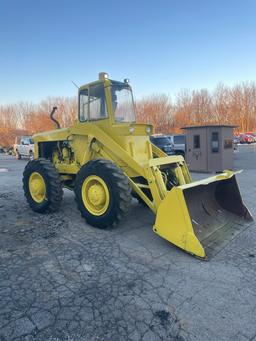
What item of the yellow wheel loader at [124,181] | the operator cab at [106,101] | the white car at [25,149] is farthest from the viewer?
the white car at [25,149]

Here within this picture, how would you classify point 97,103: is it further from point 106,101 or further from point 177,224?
point 177,224

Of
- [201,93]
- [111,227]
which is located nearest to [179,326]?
[111,227]

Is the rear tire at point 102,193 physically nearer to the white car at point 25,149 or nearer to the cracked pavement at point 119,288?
the cracked pavement at point 119,288

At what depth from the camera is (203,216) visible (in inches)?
184

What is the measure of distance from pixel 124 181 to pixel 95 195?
70cm

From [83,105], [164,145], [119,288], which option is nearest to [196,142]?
[164,145]

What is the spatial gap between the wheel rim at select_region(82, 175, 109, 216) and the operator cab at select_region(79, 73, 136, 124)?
128cm

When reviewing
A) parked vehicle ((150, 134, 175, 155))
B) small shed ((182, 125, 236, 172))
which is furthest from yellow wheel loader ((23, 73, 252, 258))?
parked vehicle ((150, 134, 175, 155))

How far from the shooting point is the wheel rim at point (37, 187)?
6.11m

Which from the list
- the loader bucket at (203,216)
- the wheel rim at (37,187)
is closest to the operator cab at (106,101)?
the wheel rim at (37,187)

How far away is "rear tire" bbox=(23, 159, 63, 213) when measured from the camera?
5.77 meters

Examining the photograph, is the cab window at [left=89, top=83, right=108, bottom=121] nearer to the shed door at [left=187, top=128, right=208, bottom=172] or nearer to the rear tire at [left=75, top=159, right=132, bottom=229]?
the rear tire at [left=75, top=159, right=132, bottom=229]

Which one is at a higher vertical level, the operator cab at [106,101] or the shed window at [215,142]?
the operator cab at [106,101]

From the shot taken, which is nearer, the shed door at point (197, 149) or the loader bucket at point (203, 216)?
the loader bucket at point (203, 216)
